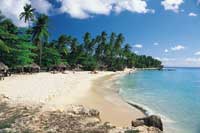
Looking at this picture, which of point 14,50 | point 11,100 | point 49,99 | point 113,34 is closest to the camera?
point 11,100

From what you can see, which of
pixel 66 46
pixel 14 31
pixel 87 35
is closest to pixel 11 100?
pixel 14 31

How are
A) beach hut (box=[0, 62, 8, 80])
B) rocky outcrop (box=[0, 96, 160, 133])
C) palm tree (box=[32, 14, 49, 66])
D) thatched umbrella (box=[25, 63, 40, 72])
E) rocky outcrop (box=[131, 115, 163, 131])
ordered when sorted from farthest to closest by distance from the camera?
Result: palm tree (box=[32, 14, 49, 66]) → thatched umbrella (box=[25, 63, 40, 72]) → beach hut (box=[0, 62, 8, 80]) → rocky outcrop (box=[131, 115, 163, 131]) → rocky outcrop (box=[0, 96, 160, 133])

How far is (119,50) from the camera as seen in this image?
3703 inches

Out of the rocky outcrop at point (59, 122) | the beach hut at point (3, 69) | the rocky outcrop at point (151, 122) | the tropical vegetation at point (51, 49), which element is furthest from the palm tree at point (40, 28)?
the rocky outcrop at point (151, 122)

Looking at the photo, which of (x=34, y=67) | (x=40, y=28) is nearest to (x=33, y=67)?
(x=34, y=67)

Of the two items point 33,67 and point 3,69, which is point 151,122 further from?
point 33,67

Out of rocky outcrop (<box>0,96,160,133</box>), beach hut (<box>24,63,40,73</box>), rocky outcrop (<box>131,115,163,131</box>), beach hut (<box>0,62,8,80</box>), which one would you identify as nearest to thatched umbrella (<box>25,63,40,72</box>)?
beach hut (<box>24,63,40,73</box>)

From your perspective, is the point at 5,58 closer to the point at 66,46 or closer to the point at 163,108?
the point at 163,108

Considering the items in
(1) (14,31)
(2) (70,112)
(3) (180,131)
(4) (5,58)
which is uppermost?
(1) (14,31)

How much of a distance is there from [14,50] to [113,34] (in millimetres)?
55282

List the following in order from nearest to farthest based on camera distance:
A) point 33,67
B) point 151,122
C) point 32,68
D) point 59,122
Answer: point 59,122, point 151,122, point 33,67, point 32,68

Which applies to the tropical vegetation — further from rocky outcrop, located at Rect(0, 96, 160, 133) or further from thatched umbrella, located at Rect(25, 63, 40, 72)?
rocky outcrop, located at Rect(0, 96, 160, 133)

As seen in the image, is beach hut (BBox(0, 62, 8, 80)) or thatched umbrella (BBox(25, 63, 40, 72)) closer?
beach hut (BBox(0, 62, 8, 80))

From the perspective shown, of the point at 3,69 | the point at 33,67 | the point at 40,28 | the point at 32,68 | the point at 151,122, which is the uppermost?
the point at 40,28
